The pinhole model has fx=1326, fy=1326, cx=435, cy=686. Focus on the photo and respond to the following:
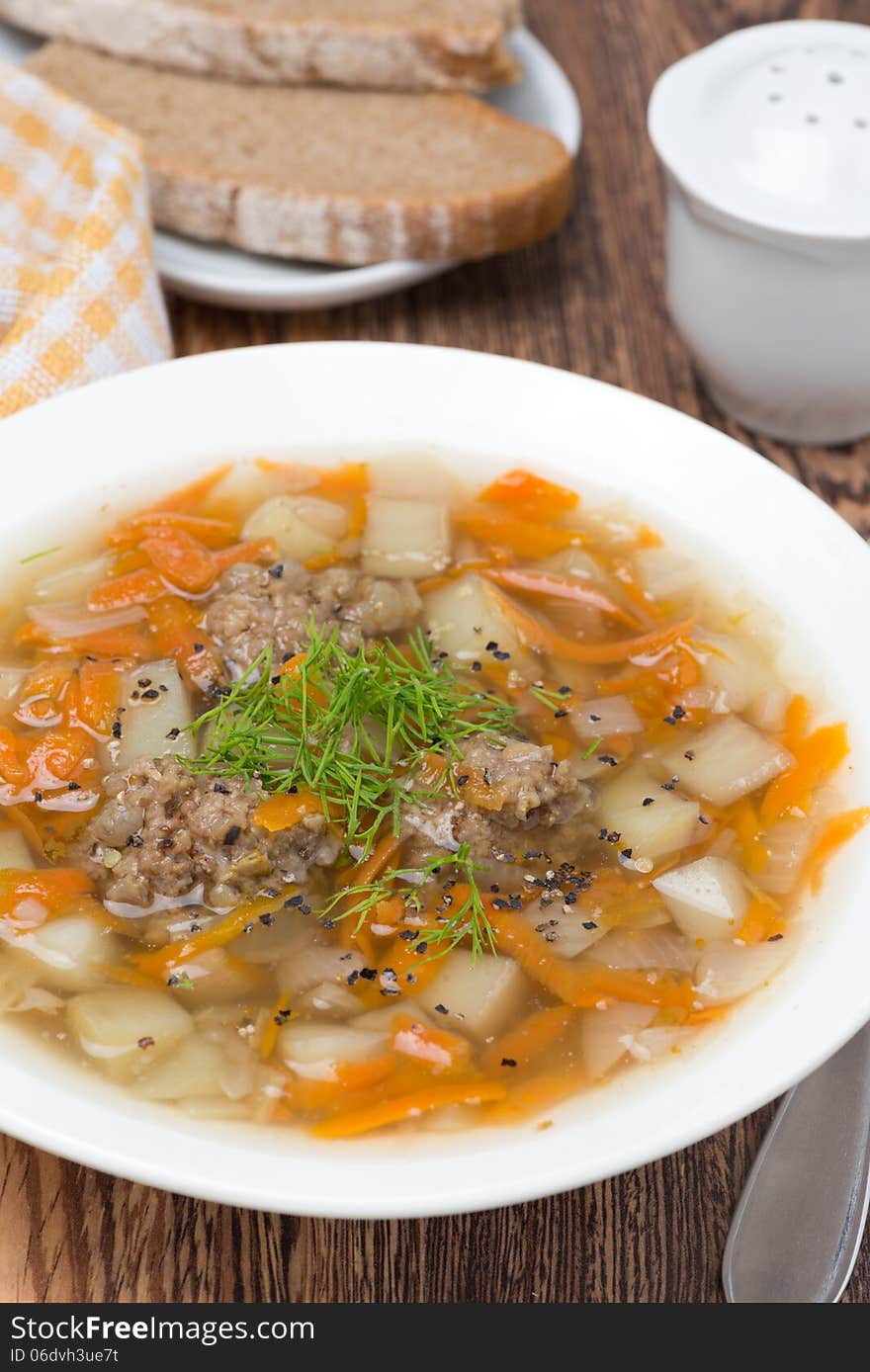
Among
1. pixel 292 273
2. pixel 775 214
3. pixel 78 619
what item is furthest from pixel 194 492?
pixel 775 214

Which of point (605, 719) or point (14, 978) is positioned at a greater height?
point (605, 719)

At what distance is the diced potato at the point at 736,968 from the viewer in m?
2.33

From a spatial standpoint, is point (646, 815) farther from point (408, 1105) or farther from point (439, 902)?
point (408, 1105)

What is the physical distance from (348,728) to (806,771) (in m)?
0.91

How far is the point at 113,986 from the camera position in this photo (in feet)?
7.70

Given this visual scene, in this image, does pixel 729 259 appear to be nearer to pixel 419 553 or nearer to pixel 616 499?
pixel 616 499

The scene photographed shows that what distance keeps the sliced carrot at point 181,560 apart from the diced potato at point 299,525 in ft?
0.45

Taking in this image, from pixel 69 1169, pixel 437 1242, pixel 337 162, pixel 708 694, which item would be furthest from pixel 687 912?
pixel 337 162

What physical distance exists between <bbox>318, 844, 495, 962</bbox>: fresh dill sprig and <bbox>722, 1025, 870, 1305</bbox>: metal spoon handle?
0.64 meters

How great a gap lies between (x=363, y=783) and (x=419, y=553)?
28.9 inches

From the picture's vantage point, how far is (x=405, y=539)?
10.2ft

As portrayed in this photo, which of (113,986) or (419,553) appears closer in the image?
(113,986)

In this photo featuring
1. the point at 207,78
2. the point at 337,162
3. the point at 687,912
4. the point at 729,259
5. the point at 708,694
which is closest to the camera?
the point at 687,912

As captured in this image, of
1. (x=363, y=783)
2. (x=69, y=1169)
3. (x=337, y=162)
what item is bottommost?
(x=69, y=1169)
